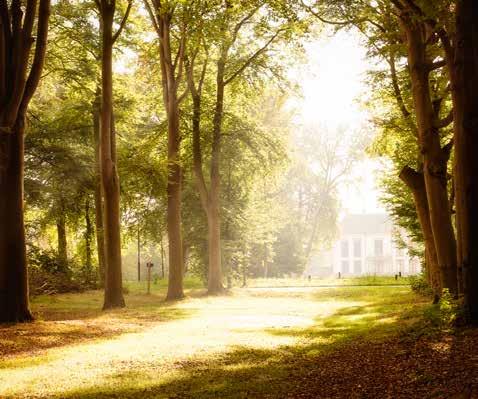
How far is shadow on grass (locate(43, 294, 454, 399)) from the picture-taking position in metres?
7.01

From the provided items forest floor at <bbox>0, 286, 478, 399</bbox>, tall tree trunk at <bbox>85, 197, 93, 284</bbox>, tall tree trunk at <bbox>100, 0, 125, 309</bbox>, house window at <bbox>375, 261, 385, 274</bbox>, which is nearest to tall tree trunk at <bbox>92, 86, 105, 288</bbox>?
tall tree trunk at <bbox>85, 197, 93, 284</bbox>

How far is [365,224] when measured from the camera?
90125mm

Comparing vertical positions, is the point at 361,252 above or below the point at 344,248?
below

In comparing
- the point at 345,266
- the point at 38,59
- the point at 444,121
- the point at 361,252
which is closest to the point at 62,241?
the point at 38,59

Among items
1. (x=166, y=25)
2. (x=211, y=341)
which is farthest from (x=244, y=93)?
(x=211, y=341)

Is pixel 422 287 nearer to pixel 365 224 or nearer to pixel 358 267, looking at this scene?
pixel 358 267

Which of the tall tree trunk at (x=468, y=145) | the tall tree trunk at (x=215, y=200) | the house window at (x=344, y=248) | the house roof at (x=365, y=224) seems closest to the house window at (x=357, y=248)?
the house window at (x=344, y=248)

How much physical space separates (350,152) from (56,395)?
168 feet

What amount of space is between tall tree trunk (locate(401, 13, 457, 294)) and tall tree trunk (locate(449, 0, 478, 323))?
382 cm

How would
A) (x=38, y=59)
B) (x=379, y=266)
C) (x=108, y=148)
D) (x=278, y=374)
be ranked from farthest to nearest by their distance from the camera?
(x=379, y=266) → (x=108, y=148) → (x=38, y=59) → (x=278, y=374)

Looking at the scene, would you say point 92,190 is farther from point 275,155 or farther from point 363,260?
point 363,260

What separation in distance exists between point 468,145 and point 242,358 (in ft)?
16.7

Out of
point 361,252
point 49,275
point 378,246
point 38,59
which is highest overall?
point 38,59

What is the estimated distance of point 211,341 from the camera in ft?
36.7
